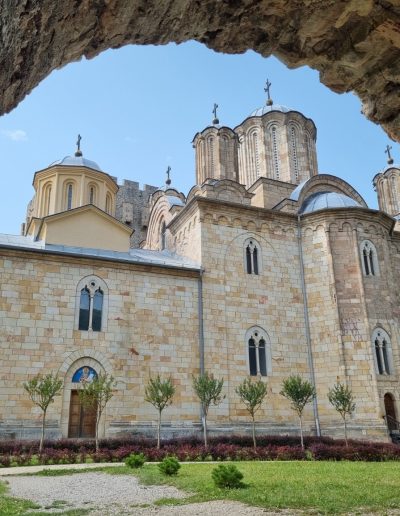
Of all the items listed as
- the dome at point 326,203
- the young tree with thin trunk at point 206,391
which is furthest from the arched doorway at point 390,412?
the dome at point 326,203

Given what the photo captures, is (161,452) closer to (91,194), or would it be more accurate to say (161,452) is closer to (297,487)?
(297,487)

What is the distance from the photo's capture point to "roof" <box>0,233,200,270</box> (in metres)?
15.1

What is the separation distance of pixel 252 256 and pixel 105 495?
11552 millimetres

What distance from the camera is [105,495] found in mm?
6688

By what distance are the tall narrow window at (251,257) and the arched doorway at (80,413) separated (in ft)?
21.4

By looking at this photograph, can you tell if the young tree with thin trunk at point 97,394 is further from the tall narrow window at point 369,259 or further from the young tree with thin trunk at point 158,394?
the tall narrow window at point 369,259

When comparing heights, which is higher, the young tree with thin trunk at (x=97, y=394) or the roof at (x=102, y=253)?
the roof at (x=102, y=253)

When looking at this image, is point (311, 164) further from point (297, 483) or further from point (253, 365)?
point (297, 483)

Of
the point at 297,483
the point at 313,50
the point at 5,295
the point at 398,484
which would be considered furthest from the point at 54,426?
the point at 313,50

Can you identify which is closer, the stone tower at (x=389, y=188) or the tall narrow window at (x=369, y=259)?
the tall narrow window at (x=369, y=259)

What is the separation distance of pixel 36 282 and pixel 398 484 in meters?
10.8

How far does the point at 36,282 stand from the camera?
1417 cm

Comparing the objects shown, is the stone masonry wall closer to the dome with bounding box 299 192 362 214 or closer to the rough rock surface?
the dome with bounding box 299 192 362 214

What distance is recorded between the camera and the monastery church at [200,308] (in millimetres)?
13766
